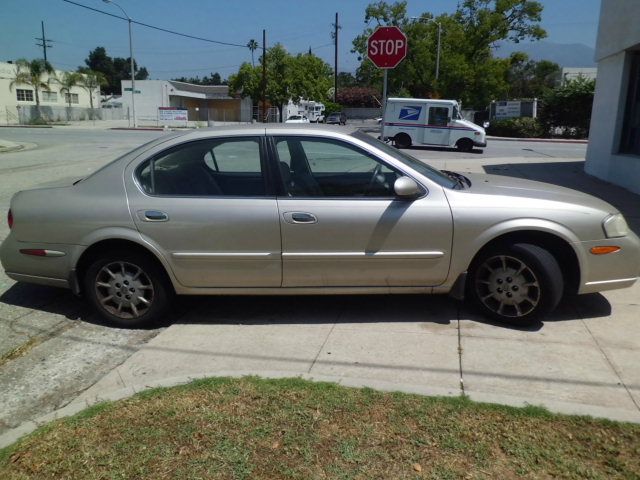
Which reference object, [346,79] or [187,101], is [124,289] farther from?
[346,79]

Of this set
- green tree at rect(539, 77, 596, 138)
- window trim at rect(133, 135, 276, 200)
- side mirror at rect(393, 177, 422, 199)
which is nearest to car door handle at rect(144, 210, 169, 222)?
window trim at rect(133, 135, 276, 200)

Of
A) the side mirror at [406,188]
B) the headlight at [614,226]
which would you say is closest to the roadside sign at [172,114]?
the side mirror at [406,188]

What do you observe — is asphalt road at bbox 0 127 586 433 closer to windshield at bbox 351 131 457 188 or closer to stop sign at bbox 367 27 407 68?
windshield at bbox 351 131 457 188

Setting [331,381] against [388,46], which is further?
[388,46]

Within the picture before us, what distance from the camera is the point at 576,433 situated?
3021mm

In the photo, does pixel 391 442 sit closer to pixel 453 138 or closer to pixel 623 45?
pixel 623 45

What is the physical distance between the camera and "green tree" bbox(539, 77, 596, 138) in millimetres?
34969

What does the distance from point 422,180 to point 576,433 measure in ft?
7.06

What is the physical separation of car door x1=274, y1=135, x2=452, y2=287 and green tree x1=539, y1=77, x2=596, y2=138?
113 ft

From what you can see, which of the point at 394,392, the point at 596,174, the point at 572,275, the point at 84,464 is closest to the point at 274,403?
the point at 394,392

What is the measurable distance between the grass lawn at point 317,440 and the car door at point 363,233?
4.00 feet

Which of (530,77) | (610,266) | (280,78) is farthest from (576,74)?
(610,266)

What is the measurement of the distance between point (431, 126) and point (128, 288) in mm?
21605

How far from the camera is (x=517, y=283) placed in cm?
444
